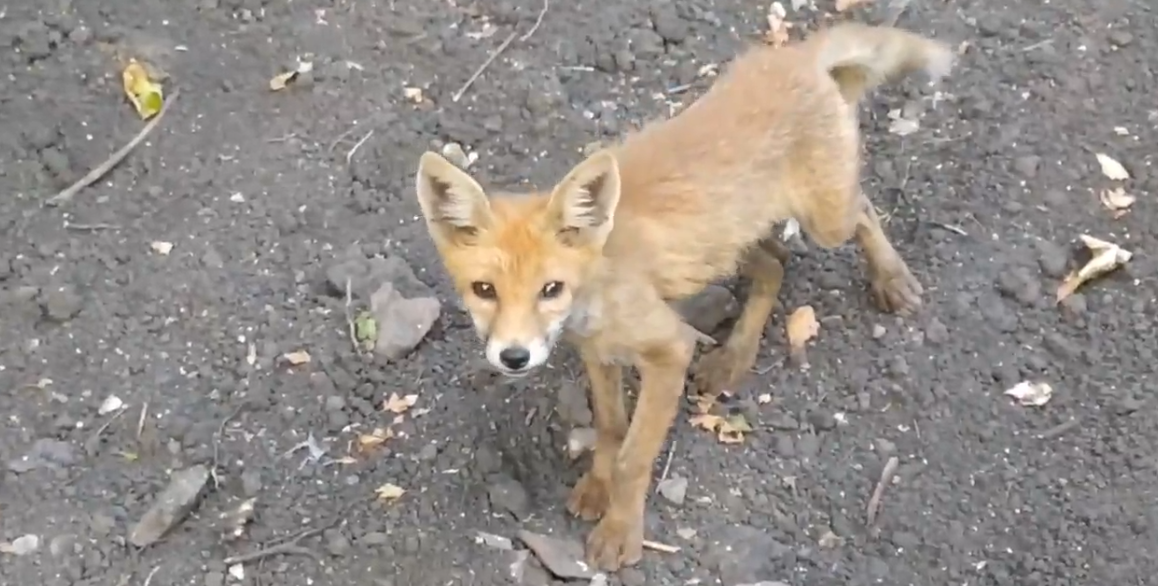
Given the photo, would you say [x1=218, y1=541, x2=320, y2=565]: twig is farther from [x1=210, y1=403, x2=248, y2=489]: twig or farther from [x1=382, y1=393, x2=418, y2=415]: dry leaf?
[x1=382, y1=393, x2=418, y2=415]: dry leaf

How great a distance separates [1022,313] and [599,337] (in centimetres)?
177

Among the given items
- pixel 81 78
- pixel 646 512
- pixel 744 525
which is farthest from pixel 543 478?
pixel 81 78

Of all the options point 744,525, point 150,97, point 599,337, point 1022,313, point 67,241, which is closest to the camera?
point 599,337

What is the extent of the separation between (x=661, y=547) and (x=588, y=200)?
3.99 ft

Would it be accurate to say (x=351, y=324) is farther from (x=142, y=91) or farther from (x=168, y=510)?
(x=142, y=91)

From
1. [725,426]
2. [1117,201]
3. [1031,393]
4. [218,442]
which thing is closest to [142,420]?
[218,442]

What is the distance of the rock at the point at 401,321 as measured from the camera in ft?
16.0

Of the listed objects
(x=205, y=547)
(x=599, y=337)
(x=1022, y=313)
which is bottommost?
(x=205, y=547)

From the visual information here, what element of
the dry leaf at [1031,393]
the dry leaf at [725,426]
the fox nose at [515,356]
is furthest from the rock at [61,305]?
the dry leaf at [1031,393]

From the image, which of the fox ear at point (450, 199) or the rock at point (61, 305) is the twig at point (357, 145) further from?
the fox ear at point (450, 199)

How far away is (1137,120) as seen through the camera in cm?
551

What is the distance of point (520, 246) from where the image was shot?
12.5 feet

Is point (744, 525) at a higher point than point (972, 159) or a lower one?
lower

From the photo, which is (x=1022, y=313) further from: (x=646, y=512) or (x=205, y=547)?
(x=205, y=547)
